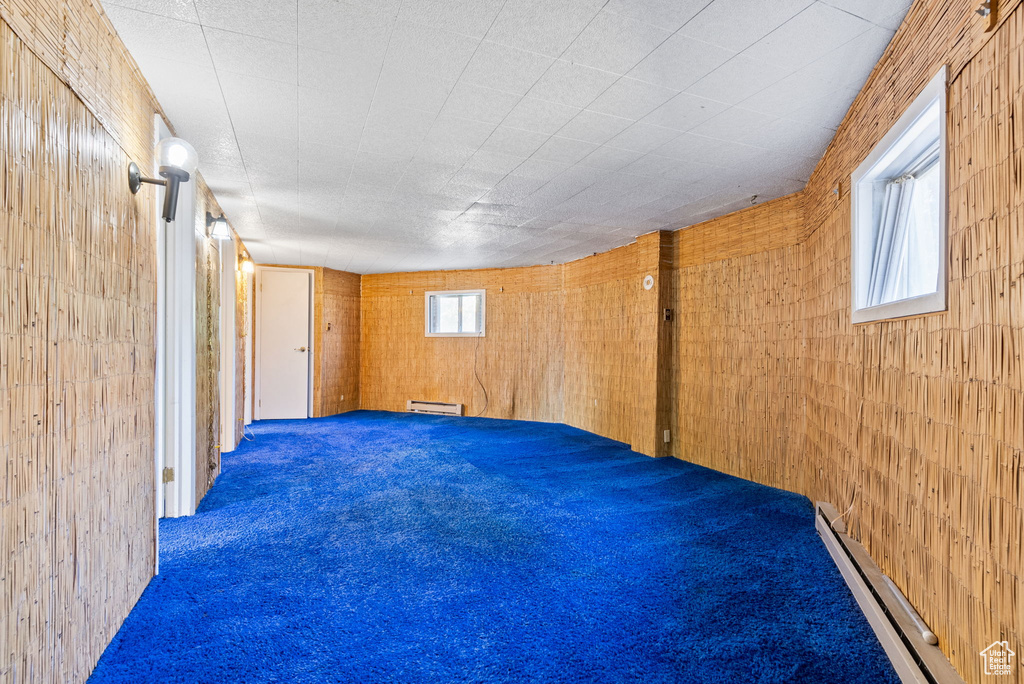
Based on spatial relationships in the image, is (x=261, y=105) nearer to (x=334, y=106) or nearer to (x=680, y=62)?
(x=334, y=106)

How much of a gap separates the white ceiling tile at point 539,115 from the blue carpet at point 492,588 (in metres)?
2.27

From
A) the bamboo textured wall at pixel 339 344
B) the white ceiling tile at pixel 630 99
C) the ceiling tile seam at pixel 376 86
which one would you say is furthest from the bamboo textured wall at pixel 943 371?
the bamboo textured wall at pixel 339 344

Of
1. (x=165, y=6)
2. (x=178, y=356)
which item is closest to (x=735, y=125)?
(x=165, y=6)

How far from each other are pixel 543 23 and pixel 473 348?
6.06m

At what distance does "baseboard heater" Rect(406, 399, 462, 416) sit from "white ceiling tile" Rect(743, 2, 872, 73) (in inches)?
249

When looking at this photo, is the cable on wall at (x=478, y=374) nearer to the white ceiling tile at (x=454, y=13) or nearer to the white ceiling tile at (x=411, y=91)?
the white ceiling tile at (x=411, y=91)

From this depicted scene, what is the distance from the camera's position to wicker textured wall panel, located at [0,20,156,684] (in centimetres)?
118

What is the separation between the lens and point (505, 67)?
2.10m

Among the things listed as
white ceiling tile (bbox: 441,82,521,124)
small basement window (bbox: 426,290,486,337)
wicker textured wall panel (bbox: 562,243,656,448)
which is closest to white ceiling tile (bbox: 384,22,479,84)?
white ceiling tile (bbox: 441,82,521,124)

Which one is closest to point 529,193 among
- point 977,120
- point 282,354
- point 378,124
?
point 378,124

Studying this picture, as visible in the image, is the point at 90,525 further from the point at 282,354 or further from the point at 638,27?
the point at 282,354

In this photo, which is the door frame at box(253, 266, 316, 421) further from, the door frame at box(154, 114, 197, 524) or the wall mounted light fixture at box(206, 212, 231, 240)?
the door frame at box(154, 114, 197, 524)

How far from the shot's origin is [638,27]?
1.83 m

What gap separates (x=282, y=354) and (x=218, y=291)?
3.11 meters
